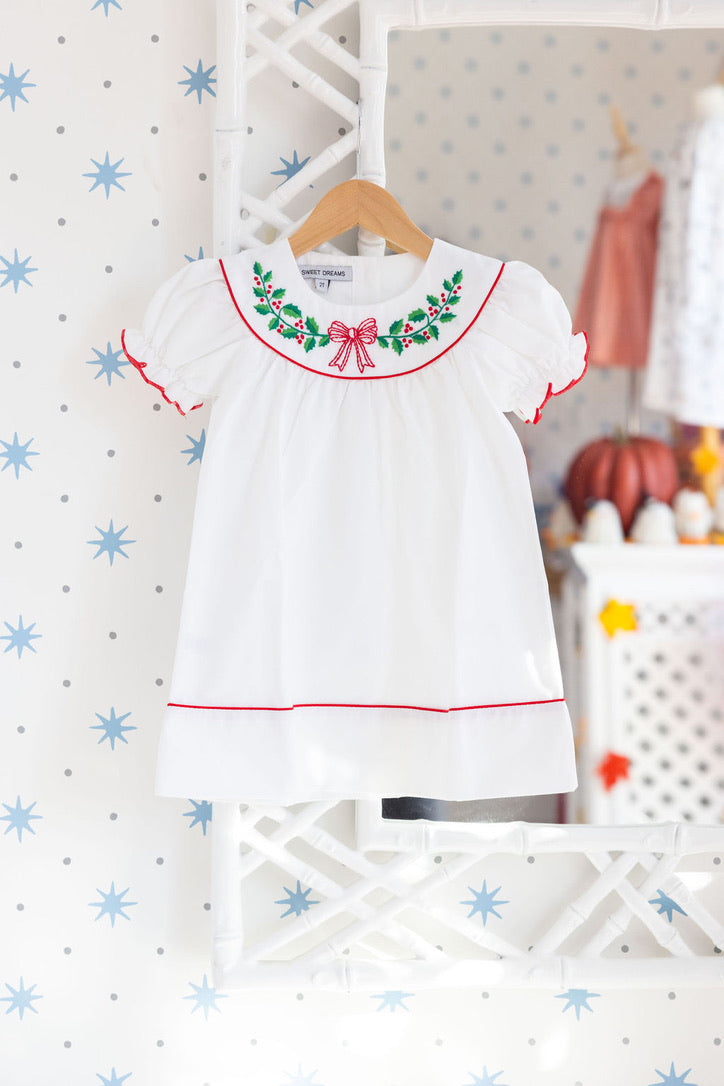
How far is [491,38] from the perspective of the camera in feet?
4.34

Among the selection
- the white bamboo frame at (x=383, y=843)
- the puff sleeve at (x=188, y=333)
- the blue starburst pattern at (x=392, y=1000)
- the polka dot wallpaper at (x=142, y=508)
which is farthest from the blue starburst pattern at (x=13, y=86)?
the blue starburst pattern at (x=392, y=1000)

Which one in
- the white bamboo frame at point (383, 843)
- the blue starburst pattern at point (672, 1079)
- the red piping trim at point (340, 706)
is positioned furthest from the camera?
the blue starburst pattern at point (672, 1079)

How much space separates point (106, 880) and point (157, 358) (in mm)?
740

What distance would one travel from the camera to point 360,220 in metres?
1.20

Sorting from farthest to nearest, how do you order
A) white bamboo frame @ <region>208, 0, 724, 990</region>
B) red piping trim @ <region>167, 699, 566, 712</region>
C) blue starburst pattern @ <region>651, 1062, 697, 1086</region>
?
blue starburst pattern @ <region>651, 1062, 697, 1086</region>, white bamboo frame @ <region>208, 0, 724, 990</region>, red piping trim @ <region>167, 699, 566, 712</region>

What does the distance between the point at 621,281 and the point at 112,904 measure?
1.15 m

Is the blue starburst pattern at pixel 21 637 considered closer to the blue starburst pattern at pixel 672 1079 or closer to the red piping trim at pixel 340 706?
the red piping trim at pixel 340 706

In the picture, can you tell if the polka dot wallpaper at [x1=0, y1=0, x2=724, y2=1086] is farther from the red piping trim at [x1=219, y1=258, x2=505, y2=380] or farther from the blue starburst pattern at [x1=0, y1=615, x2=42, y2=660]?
the red piping trim at [x1=219, y1=258, x2=505, y2=380]

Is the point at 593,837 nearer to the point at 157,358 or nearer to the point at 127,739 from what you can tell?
the point at 127,739

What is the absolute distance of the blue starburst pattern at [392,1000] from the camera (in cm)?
135

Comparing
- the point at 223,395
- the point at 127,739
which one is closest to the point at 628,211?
the point at 223,395

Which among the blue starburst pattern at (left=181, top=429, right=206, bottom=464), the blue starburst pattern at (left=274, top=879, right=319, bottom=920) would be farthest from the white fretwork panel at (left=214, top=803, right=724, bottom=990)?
the blue starburst pattern at (left=181, top=429, right=206, bottom=464)

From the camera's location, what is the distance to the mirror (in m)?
1.32

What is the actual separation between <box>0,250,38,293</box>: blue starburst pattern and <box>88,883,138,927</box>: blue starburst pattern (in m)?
0.88
